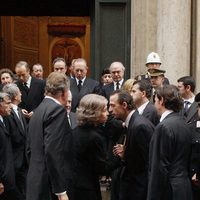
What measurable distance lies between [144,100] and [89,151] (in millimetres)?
1590

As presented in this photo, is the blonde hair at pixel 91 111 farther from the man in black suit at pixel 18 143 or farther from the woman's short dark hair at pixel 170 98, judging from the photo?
the man in black suit at pixel 18 143

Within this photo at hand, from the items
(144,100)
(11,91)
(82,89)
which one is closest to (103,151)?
(144,100)

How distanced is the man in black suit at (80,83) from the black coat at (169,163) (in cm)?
330

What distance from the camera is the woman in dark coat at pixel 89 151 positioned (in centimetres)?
666

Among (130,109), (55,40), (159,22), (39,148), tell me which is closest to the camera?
(39,148)

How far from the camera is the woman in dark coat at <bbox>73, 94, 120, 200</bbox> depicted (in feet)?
21.9

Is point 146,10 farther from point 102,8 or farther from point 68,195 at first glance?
point 68,195

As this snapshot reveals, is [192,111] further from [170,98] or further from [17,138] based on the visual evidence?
[17,138]

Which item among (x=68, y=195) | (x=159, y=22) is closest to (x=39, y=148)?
(x=68, y=195)

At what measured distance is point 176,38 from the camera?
11.0 metres

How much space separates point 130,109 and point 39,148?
1.17 meters

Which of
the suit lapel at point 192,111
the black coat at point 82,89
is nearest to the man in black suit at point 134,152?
the suit lapel at point 192,111

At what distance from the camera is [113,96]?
716 centimetres

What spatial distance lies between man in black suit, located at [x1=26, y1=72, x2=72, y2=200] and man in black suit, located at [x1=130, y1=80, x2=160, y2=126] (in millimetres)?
1554
